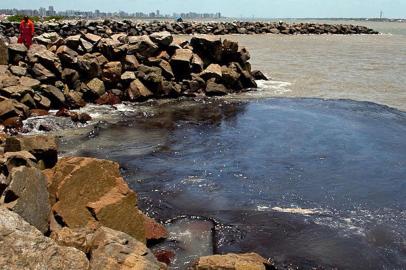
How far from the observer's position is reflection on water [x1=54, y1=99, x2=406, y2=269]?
24.6ft

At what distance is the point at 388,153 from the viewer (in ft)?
40.4

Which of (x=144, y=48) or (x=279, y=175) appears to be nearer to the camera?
(x=279, y=175)

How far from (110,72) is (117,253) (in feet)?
50.0

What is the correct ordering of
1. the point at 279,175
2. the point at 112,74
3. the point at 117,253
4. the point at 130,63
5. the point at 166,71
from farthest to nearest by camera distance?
the point at 166,71 → the point at 130,63 → the point at 112,74 → the point at 279,175 → the point at 117,253

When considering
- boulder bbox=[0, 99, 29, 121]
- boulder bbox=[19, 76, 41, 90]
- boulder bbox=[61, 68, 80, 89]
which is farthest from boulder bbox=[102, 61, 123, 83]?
boulder bbox=[0, 99, 29, 121]

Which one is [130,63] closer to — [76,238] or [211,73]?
[211,73]

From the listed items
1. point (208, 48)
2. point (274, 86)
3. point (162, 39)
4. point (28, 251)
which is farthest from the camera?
point (274, 86)

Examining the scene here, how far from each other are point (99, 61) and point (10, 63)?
3.57 meters

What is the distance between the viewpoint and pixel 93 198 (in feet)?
22.4

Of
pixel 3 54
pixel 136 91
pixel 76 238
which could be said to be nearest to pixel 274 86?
pixel 136 91

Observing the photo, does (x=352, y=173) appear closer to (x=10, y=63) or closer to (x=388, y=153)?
(x=388, y=153)

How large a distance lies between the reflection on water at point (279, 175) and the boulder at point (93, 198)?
1520 mm

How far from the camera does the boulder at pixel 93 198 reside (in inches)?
259

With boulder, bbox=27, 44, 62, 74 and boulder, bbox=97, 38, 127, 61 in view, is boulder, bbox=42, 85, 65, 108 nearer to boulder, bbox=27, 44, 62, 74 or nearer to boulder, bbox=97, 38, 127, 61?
boulder, bbox=27, 44, 62, 74
